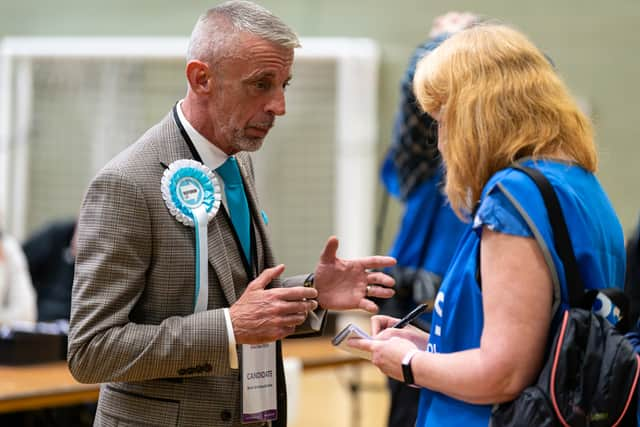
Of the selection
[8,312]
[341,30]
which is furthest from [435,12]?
[8,312]

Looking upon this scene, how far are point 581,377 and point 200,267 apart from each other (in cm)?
81

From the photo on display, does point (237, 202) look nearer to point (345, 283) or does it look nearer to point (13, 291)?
point (345, 283)

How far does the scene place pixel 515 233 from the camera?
171 centimetres

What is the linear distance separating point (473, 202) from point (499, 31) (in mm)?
349

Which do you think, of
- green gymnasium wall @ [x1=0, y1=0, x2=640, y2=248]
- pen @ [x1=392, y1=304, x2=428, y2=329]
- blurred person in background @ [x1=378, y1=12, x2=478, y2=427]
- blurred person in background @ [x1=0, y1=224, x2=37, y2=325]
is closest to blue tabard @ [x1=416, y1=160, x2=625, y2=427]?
pen @ [x1=392, y1=304, x2=428, y2=329]

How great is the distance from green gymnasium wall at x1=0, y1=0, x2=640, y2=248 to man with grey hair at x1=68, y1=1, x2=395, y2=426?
4.72 m

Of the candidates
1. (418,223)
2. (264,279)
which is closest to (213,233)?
(264,279)

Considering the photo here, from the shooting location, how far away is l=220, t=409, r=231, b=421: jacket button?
2.08 metres

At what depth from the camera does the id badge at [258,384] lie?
2.12 m

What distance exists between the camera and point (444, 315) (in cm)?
189

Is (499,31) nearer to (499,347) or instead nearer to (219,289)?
(499,347)

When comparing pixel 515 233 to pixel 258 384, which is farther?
pixel 258 384

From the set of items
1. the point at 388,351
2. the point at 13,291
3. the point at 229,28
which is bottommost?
the point at 13,291

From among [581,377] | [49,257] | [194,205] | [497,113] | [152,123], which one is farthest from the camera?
[152,123]
